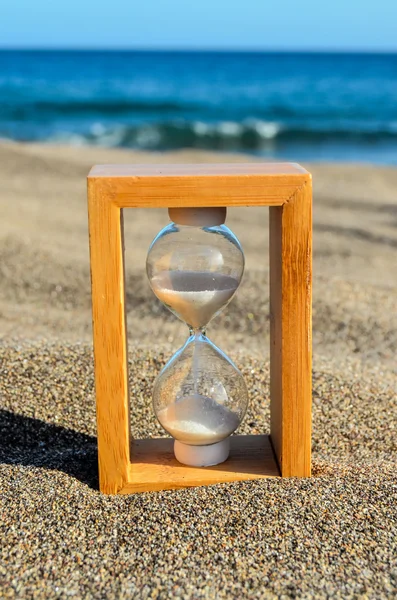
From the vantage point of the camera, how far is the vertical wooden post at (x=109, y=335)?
1.74 m

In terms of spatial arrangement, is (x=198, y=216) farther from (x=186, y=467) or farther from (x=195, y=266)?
(x=186, y=467)

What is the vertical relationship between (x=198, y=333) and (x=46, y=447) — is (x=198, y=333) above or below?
above

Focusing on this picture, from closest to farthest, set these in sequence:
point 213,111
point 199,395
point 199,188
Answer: point 199,188 → point 199,395 → point 213,111

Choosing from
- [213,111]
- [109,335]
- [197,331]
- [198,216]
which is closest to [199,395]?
[197,331]

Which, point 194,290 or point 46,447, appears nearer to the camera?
point 194,290

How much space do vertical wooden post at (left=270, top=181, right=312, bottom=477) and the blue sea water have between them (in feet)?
30.6

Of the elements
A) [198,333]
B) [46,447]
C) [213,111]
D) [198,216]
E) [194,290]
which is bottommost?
[213,111]

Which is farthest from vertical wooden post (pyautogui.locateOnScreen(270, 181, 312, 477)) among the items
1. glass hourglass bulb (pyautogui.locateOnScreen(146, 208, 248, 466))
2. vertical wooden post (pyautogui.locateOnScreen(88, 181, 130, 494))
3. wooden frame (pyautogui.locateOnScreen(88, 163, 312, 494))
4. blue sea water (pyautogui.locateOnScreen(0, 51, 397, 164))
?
blue sea water (pyautogui.locateOnScreen(0, 51, 397, 164))

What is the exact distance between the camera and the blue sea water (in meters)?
12.9

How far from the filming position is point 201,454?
197 centimetres

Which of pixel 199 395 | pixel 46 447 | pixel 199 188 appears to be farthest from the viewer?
pixel 46 447

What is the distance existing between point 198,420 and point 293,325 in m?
0.32

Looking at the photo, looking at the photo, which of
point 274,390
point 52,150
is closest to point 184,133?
point 52,150

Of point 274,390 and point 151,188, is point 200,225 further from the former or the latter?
point 274,390
